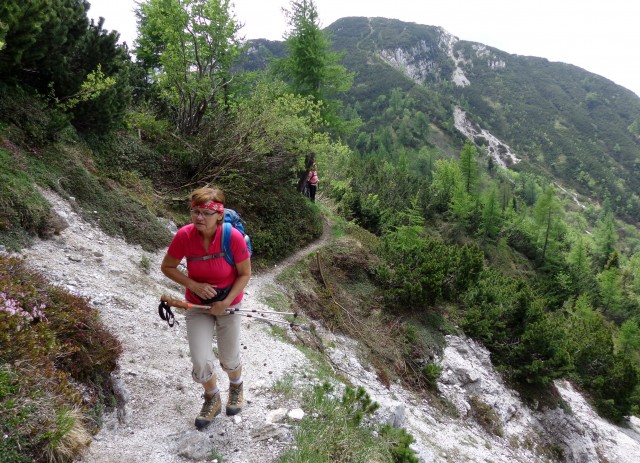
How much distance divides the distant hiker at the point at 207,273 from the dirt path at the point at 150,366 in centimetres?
39

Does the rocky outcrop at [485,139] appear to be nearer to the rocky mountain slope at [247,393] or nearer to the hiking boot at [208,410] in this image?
the rocky mountain slope at [247,393]

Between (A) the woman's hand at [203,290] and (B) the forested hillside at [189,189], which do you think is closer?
(A) the woman's hand at [203,290]

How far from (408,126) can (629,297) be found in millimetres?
90893

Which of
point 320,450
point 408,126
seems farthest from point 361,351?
point 408,126

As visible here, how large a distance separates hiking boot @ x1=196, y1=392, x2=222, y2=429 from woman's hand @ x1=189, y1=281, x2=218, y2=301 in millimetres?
1213

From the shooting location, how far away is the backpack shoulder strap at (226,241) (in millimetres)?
3645

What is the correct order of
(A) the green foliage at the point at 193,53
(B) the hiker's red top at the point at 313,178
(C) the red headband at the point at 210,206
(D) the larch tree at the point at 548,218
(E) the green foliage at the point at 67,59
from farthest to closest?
(D) the larch tree at the point at 548,218 → (B) the hiker's red top at the point at 313,178 → (A) the green foliage at the point at 193,53 → (E) the green foliage at the point at 67,59 → (C) the red headband at the point at 210,206

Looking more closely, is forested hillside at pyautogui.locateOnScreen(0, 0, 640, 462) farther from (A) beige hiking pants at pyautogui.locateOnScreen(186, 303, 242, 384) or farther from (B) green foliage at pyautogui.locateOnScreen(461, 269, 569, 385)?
(A) beige hiking pants at pyautogui.locateOnScreen(186, 303, 242, 384)

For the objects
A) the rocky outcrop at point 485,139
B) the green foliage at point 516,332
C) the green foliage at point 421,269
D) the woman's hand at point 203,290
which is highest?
the rocky outcrop at point 485,139

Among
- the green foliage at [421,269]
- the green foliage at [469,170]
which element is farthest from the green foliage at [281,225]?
the green foliage at [469,170]

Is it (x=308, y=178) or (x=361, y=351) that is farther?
(x=308, y=178)

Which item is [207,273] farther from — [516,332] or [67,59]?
[516,332]

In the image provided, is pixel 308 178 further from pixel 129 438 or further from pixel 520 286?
pixel 129 438

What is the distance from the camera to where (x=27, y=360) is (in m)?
3.29
